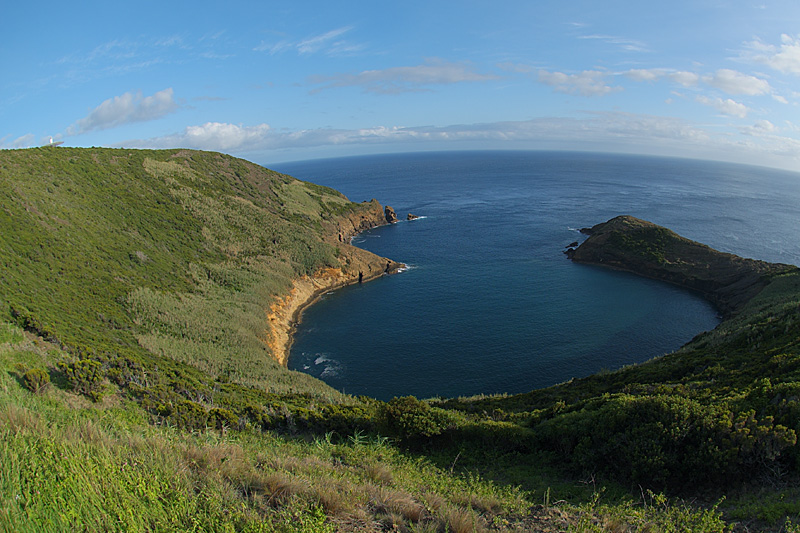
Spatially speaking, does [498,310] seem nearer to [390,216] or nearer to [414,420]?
[414,420]

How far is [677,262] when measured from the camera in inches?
2736

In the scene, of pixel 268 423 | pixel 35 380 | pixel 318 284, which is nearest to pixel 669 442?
pixel 268 423

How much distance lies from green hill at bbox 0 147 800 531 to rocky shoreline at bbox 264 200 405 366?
2.02ft

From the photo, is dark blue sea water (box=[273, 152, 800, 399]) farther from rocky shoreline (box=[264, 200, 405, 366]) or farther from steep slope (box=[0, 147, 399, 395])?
steep slope (box=[0, 147, 399, 395])

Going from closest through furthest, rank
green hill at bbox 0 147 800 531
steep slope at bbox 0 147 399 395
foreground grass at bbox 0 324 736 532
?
foreground grass at bbox 0 324 736 532
green hill at bbox 0 147 800 531
steep slope at bbox 0 147 399 395

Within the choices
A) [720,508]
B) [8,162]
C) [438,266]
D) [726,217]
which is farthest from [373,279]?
[726,217]

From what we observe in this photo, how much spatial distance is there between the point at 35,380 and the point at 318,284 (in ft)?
166

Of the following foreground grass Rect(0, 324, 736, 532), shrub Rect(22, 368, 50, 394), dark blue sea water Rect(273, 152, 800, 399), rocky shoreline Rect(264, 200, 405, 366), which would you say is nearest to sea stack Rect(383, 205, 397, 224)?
dark blue sea water Rect(273, 152, 800, 399)

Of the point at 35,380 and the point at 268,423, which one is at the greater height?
the point at 35,380

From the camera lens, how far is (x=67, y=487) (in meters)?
5.64

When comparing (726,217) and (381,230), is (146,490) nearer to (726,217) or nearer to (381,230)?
(381,230)

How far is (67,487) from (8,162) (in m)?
64.5

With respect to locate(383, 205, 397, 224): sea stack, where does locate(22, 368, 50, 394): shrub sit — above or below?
below

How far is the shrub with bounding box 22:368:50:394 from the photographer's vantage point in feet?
48.5
